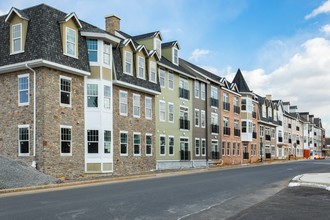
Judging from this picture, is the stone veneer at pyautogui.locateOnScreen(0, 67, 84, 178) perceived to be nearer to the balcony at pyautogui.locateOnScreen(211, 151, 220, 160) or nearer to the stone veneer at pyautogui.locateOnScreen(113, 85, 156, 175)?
the stone veneer at pyautogui.locateOnScreen(113, 85, 156, 175)

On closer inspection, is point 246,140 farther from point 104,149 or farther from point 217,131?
point 104,149

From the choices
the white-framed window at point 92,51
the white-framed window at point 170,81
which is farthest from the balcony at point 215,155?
the white-framed window at point 92,51

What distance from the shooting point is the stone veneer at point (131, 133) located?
2969 cm

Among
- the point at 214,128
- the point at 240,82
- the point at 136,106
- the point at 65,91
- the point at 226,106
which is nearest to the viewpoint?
the point at 65,91

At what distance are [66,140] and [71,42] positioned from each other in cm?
631

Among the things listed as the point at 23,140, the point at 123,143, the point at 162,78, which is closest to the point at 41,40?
the point at 23,140

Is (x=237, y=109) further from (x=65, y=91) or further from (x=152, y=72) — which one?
(x=65, y=91)

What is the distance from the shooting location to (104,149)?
2795cm

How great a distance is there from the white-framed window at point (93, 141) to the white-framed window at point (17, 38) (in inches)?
275

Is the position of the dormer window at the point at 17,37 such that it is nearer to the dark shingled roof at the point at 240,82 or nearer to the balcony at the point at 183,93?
the balcony at the point at 183,93

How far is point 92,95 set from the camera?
2753 centimetres

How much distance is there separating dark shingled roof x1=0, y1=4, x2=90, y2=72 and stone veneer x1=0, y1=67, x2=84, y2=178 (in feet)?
2.74

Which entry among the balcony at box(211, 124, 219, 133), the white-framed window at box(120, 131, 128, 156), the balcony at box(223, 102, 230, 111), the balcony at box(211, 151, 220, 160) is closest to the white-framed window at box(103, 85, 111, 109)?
the white-framed window at box(120, 131, 128, 156)

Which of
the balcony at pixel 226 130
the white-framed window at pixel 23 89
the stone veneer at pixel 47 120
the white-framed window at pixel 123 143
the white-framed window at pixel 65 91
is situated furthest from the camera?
the balcony at pixel 226 130
